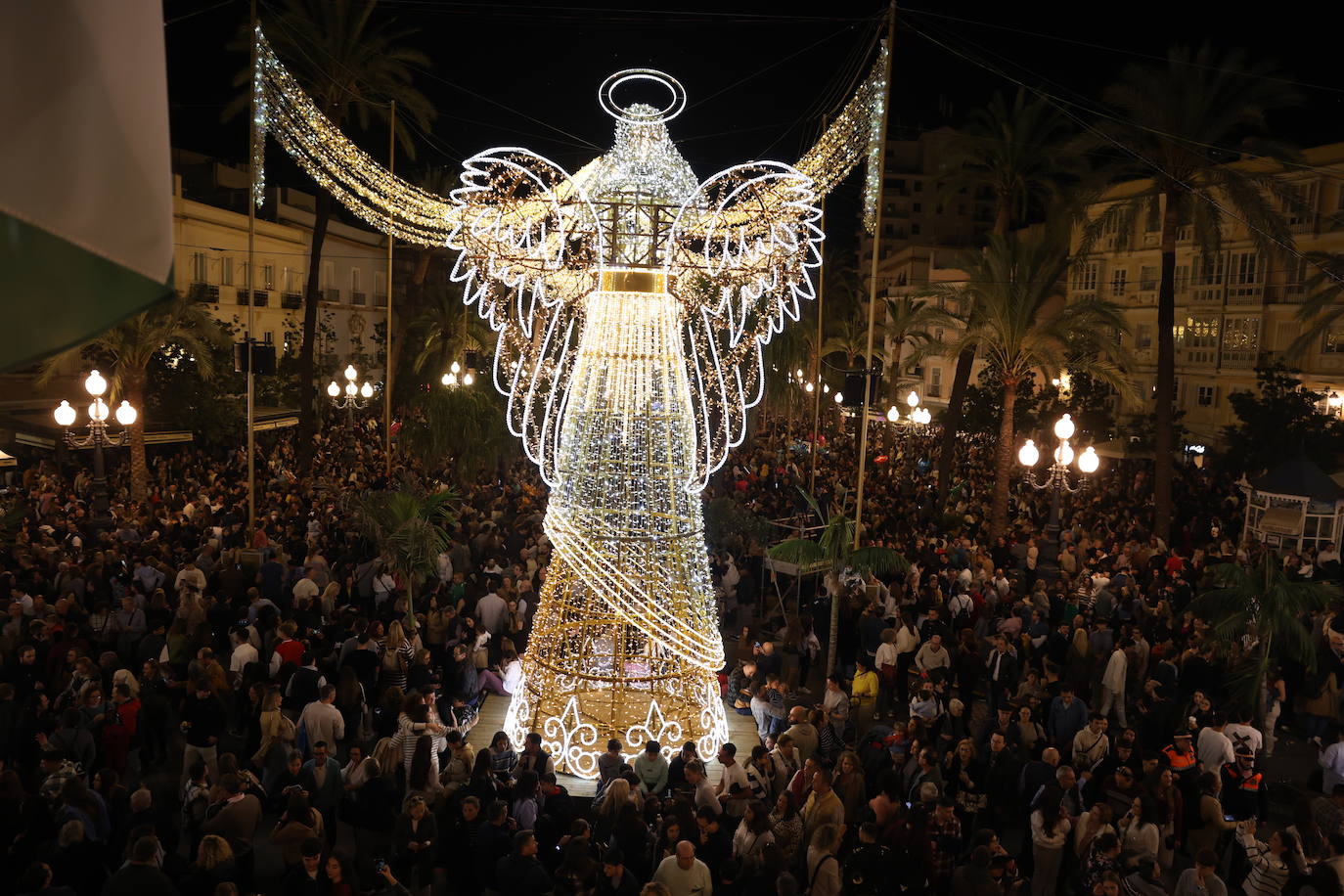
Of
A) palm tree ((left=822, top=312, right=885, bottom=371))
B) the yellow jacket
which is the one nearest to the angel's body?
the yellow jacket

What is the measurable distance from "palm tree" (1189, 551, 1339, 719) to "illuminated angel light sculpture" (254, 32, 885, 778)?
587 cm

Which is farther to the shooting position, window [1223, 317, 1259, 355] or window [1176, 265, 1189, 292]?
window [1176, 265, 1189, 292]

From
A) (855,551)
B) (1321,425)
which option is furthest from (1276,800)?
(1321,425)

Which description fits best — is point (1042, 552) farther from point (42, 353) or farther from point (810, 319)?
point (810, 319)

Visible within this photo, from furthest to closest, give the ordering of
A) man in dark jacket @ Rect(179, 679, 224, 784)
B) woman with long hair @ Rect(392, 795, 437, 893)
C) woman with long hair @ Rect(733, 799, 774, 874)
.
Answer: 1. man in dark jacket @ Rect(179, 679, 224, 784)
2. woman with long hair @ Rect(733, 799, 774, 874)
3. woman with long hair @ Rect(392, 795, 437, 893)

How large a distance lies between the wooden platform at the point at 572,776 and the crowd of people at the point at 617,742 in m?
0.12

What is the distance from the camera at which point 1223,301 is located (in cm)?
3816

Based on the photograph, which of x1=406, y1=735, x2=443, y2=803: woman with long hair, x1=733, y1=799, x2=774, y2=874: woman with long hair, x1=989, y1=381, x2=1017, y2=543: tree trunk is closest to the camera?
x1=733, y1=799, x2=774, y2=874: woman with long hair

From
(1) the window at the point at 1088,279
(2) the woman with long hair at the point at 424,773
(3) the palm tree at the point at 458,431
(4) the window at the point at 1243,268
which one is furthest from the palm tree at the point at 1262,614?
(1) the window at the point at 1088,279

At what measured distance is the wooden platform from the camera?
10820mm

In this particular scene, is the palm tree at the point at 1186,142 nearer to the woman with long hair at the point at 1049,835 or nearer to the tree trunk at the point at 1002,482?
the tree trunk at the point at 1002,482

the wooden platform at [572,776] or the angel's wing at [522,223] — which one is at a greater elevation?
the angel's wing at [522,223]

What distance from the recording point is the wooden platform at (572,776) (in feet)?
35.5

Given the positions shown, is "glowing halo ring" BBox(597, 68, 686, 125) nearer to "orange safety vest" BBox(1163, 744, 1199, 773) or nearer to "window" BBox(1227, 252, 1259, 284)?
"orange safety vest" BBox(1163, 744, 1199, 773)
